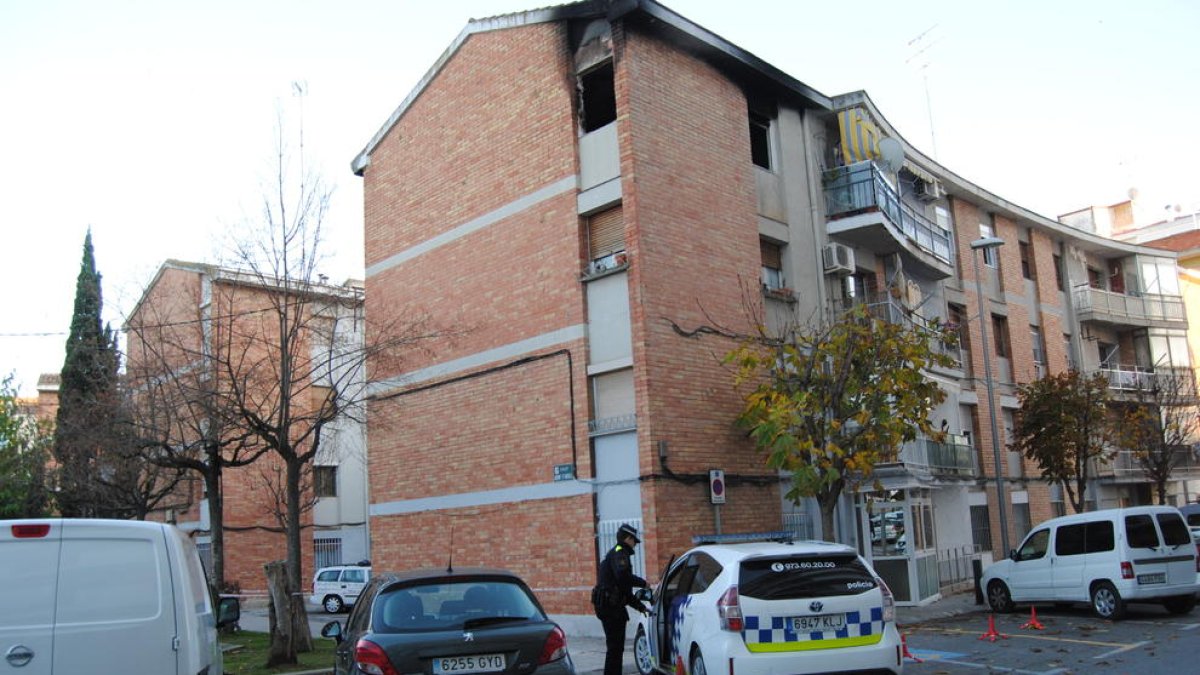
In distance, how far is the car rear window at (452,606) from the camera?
24.5 ft

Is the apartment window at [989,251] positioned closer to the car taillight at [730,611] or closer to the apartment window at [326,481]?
the apartment window at [326,481]

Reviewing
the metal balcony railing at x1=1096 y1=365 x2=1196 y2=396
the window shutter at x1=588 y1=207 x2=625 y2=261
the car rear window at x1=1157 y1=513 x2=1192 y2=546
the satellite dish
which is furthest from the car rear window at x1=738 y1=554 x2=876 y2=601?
the metal balcony railing at x1=1096 y1=365 x2=1196 y2=396

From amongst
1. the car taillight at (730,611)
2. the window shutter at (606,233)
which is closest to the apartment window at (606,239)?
the window shutter at (606,233)

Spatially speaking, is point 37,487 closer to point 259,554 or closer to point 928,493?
point 259,554

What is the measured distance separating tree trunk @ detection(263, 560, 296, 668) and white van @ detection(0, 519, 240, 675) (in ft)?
25.6

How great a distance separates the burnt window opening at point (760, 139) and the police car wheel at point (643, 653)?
12.0 metres

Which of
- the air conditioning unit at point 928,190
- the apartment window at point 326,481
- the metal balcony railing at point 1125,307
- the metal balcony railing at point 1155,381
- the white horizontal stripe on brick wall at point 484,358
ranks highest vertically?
the air conditioning unit at point 928,190

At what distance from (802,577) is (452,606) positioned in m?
3.09

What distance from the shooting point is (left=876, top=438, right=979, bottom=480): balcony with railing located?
21.0 metres

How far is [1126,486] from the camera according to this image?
35031 millimetres

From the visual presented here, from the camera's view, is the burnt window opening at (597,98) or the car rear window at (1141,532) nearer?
the car rear window at (1141,532)

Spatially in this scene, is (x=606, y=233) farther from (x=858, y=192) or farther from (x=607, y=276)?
(x=858, y=192)

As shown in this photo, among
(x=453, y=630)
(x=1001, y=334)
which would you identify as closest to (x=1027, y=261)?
(x=1001, y=334)

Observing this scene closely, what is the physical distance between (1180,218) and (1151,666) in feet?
150
